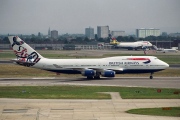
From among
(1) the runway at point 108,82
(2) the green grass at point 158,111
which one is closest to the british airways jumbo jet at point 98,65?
(1) the runway at point 108,82

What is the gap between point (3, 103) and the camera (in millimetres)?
43688

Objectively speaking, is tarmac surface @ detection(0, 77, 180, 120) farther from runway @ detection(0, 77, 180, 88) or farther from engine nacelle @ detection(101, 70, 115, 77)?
engine nacelle @ detection(101, 70, 115, 77)

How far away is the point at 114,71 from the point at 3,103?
29.3 m

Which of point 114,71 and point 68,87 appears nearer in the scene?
point 68,87

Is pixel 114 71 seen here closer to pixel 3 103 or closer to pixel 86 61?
pixel 86 61

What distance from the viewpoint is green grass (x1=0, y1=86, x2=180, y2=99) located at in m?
48.2

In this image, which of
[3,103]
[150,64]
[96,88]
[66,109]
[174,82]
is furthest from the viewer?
[150,64]

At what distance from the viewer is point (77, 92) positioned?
2063 inches

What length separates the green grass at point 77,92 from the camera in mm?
48188

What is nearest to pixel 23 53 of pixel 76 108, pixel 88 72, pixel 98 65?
pixel 88 72

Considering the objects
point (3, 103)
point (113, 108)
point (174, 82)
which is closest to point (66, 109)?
point (113, 108)

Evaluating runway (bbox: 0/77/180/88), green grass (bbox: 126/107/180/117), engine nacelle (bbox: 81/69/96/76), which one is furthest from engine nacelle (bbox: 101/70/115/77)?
green grass (bbox: 126/107/180/117)

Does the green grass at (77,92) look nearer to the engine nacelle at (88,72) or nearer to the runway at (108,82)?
the runway at (108,82)

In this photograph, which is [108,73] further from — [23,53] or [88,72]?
[23,53]
